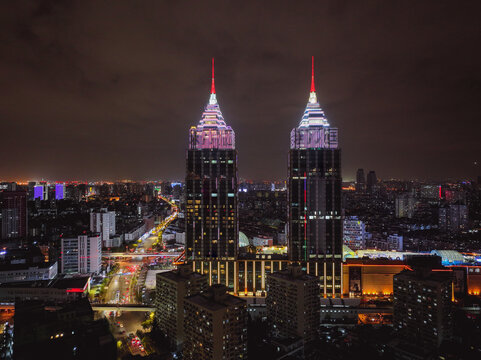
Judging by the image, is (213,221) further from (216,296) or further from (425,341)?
(425,341)

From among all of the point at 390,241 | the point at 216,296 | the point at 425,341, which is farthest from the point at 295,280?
the point at 390,241

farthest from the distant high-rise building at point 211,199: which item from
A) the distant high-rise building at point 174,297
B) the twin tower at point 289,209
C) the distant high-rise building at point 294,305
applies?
the distant high-rise building at point 294,305

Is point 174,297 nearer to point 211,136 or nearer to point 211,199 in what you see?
point 211,199

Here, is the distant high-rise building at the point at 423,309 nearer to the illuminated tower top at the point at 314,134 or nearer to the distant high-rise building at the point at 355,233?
the illuminated tower top at the point at 314,134

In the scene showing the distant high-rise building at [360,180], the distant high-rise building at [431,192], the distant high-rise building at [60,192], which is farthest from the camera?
the distant high-rise building at [360,180]

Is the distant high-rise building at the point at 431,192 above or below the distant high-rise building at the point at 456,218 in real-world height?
above

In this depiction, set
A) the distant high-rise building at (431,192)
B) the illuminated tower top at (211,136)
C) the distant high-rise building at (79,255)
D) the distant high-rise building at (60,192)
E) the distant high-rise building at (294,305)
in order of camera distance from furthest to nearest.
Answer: the distant high-rise building at (60,192) < the distant high-rise building at (431,192) < the distant high-rise building at (79,255) < the illuminated tower top at (211,136) < the distant high-rise building at (294,305)

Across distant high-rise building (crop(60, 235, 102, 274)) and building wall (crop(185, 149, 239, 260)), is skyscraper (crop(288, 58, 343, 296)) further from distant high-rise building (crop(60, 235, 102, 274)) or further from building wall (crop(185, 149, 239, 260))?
distant high-rise building (crop(60, 235, 102, 274))
